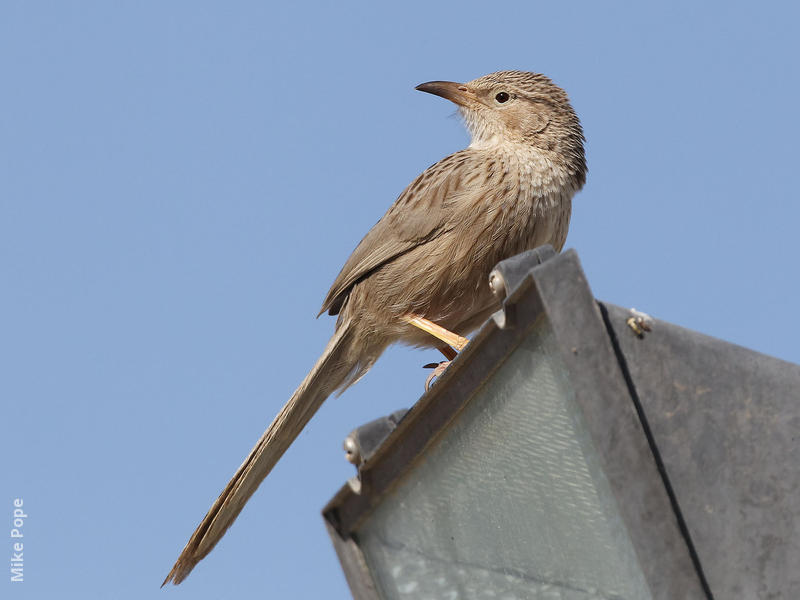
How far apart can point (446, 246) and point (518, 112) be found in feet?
4.28

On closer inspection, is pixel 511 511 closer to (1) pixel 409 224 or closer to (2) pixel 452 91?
(1) pixel 409 224

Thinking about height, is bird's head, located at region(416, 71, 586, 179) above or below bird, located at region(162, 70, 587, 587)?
above

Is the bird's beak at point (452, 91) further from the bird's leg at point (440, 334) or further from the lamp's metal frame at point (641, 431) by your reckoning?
the lamp's metal frame at point (641, 431)

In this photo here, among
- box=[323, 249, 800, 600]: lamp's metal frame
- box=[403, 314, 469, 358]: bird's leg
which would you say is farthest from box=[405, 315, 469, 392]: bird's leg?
box=[323, 249, 800, 600]: lamp's metal frame

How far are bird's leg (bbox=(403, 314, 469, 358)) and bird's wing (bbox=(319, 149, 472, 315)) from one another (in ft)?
1.29

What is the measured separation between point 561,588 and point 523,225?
333cm

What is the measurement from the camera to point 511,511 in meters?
3.03

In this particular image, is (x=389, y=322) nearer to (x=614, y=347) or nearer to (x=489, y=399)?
(x=489, y=399)

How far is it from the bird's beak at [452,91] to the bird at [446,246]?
1.01 ft

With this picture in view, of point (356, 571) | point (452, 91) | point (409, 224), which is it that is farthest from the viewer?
point (452, 91)

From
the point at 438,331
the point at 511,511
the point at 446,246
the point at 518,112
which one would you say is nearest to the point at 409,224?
the point at 446,246

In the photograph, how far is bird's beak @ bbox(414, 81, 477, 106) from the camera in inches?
287

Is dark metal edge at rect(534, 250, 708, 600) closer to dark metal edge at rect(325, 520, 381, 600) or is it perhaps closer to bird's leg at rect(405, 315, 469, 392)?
dark metal edge at rect(325, 520, 381, 600)

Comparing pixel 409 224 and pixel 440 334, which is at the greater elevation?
pixel 409 224
